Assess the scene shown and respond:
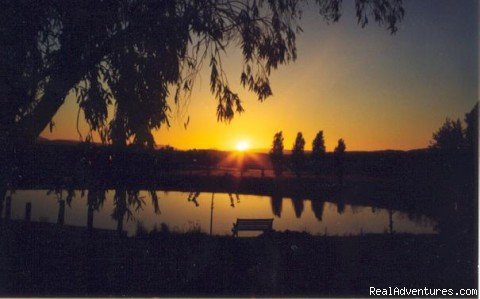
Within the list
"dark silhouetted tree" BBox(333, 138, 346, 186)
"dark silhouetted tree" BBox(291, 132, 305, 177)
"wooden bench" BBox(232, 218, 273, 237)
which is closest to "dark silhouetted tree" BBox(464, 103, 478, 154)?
"wooden bench" BBox(232, 218, 273, 237)

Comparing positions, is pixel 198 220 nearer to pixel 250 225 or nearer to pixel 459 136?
pixel 250 225

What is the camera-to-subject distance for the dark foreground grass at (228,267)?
460 cm

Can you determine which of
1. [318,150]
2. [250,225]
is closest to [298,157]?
[318,150]

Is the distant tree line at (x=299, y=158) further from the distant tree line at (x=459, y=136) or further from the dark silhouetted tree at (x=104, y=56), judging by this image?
the dark silhouetted tree at (x=104, y=56)

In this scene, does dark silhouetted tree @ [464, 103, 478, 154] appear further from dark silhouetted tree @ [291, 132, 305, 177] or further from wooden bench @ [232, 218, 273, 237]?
dark silhouetted tree @ [291, 132, 305, 177]

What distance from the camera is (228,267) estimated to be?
5.34m

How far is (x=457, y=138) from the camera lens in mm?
8250

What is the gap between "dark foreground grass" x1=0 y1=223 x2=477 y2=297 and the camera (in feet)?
15.1

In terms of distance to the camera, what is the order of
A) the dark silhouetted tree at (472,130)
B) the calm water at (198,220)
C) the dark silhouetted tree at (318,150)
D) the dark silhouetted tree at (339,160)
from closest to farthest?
the dark silhouetted tree at (472,130) → the calm water at (198,220) → the dark silhouetted tree at (339,160) → the dark silhouetted tree at (318,150)

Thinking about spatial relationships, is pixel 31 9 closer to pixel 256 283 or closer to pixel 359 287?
pixel 256 283

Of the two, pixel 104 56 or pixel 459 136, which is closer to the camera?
pixel 104 56

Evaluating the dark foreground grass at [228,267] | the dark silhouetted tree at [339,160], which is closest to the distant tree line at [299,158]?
the dark silhouetted tree at [339,160]

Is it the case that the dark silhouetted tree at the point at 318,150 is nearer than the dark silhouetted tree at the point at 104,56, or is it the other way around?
the dark silhouetted tree at the point at 104,56

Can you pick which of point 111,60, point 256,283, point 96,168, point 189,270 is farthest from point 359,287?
point 111,60
